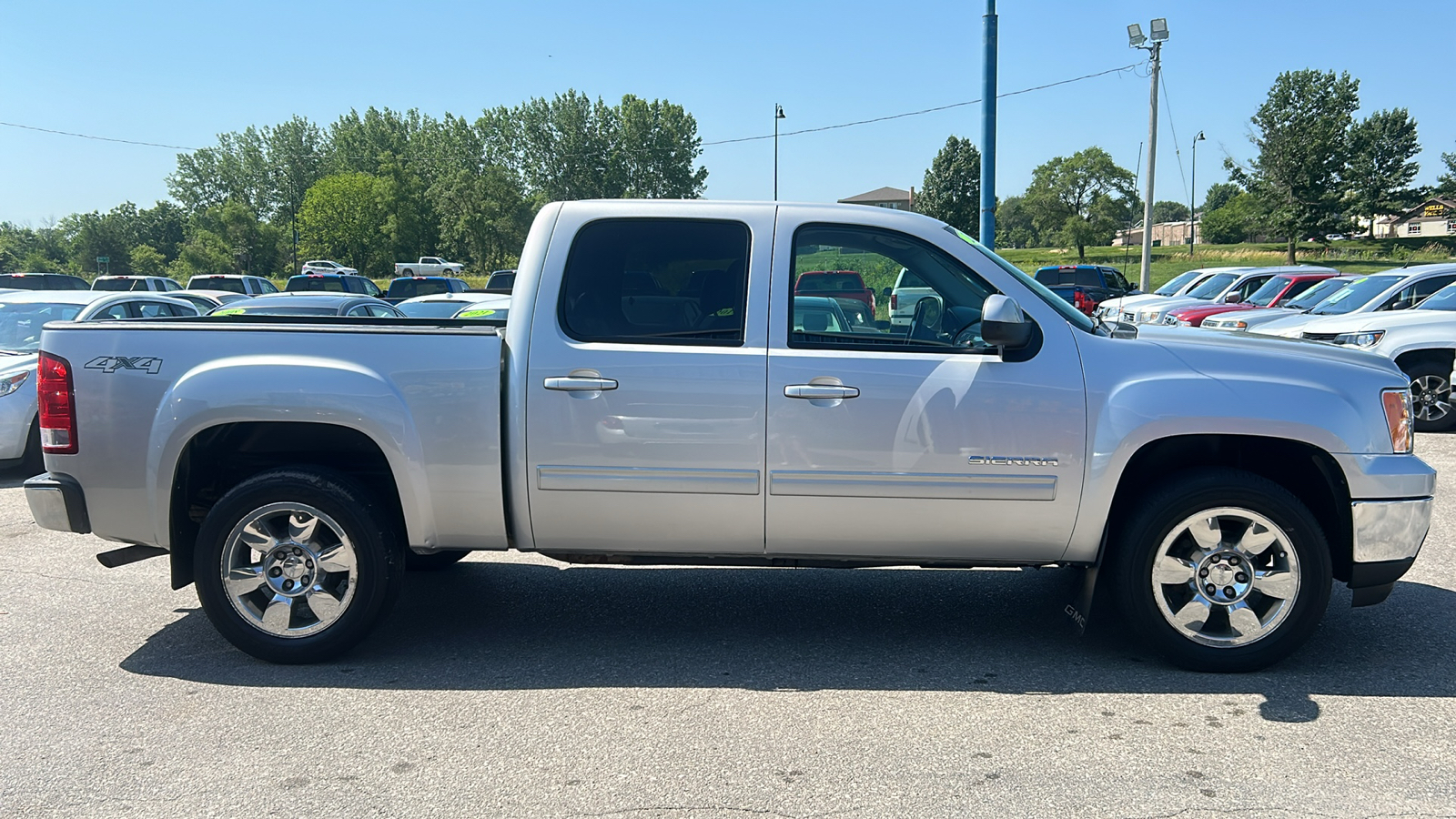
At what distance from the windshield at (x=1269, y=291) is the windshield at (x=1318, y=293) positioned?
1.86 metres

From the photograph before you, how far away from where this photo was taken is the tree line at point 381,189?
91750 mm

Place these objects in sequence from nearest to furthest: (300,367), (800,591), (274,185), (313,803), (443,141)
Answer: (313,803) < (300,367) < (800,591) < (443,141) < (274,185)

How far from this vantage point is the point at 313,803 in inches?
132

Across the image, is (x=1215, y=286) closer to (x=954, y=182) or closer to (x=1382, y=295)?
(x=1382, y=295)

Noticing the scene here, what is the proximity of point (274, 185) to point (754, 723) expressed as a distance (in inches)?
4885

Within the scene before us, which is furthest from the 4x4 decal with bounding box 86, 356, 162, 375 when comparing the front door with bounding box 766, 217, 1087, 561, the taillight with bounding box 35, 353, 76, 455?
the front door with bounding box 766, 217, 1087, 561

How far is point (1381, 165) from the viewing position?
223 ft

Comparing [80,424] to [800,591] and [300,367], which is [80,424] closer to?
[300,367]

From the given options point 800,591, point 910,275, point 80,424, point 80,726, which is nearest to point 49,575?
point 80,424

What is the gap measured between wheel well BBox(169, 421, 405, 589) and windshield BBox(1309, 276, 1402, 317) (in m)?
12.3

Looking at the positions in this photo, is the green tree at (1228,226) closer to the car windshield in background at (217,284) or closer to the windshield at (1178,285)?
the windshield at (1178,285)

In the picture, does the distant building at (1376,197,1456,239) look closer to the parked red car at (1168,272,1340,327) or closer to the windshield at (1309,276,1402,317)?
the parked red car at (1168,272,1340,327)

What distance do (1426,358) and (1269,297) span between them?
28.6 ft

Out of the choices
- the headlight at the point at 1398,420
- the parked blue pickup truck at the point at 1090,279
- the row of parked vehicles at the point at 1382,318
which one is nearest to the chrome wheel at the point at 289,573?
the headlight at the point at 1398,420
